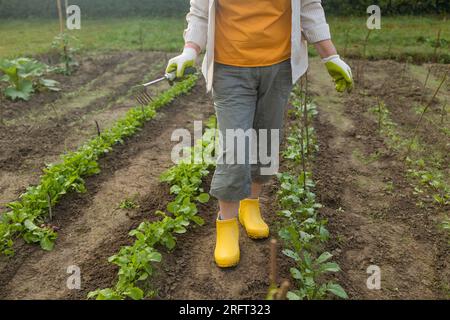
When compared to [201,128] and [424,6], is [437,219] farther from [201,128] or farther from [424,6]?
[424,6]

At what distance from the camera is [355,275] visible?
2453 millimetres

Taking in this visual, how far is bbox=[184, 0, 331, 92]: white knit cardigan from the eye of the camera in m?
2.29

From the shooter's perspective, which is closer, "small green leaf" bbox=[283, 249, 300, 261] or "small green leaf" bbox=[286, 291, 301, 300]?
"small green leaf" bbox=[286, 291, 301, 300]

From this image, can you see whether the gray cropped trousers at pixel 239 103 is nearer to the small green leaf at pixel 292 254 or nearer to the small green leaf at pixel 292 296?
the small green leaf at pixel 292 254

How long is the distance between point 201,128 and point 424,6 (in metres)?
6.96

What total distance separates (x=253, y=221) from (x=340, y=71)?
94 cm

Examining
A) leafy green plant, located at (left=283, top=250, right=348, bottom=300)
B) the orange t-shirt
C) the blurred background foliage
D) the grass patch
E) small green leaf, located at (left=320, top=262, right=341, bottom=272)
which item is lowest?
leafy green plant, located at (left=283, top=250, right=348, bottom=300)

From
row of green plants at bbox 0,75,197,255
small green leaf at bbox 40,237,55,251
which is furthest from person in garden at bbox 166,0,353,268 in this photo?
row of green plants at bbox 0,75,197,255

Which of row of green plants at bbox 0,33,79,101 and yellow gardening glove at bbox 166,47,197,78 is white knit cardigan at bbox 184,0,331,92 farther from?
row of green plants at bbox 0,33,79,101

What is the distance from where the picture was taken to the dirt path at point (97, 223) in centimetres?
242

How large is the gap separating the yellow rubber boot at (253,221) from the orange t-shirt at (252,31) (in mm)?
833

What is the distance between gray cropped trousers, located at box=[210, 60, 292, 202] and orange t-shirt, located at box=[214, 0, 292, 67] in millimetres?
47

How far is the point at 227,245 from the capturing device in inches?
98.2
